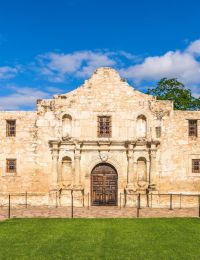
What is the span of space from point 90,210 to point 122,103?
24.2 ft

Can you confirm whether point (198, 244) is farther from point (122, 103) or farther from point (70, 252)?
point (122, 103)

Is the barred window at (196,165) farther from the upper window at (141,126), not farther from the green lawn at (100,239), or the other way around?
the green lawn at (100,239)

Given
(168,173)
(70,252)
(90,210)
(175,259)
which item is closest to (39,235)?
(70,252)

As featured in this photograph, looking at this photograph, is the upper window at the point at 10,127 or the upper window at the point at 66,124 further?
the upper window at the point at 10,127

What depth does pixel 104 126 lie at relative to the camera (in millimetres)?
25109

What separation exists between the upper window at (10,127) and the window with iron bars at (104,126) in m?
5.68

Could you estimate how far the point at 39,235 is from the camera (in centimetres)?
1418

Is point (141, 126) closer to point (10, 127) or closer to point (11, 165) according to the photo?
point (10, 127)

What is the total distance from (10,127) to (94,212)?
28.2ft

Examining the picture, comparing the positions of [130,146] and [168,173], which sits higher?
[130,146]

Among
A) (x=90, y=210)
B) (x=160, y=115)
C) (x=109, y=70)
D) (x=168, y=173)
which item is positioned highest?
(x=109, y=70)

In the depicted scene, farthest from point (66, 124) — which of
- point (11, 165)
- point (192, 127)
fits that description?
point (192, 127)

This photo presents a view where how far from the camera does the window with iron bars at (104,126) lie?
25.1 meters

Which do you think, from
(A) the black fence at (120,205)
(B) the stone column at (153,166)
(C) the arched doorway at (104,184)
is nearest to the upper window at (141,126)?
(B) the stone column at (153,166)
